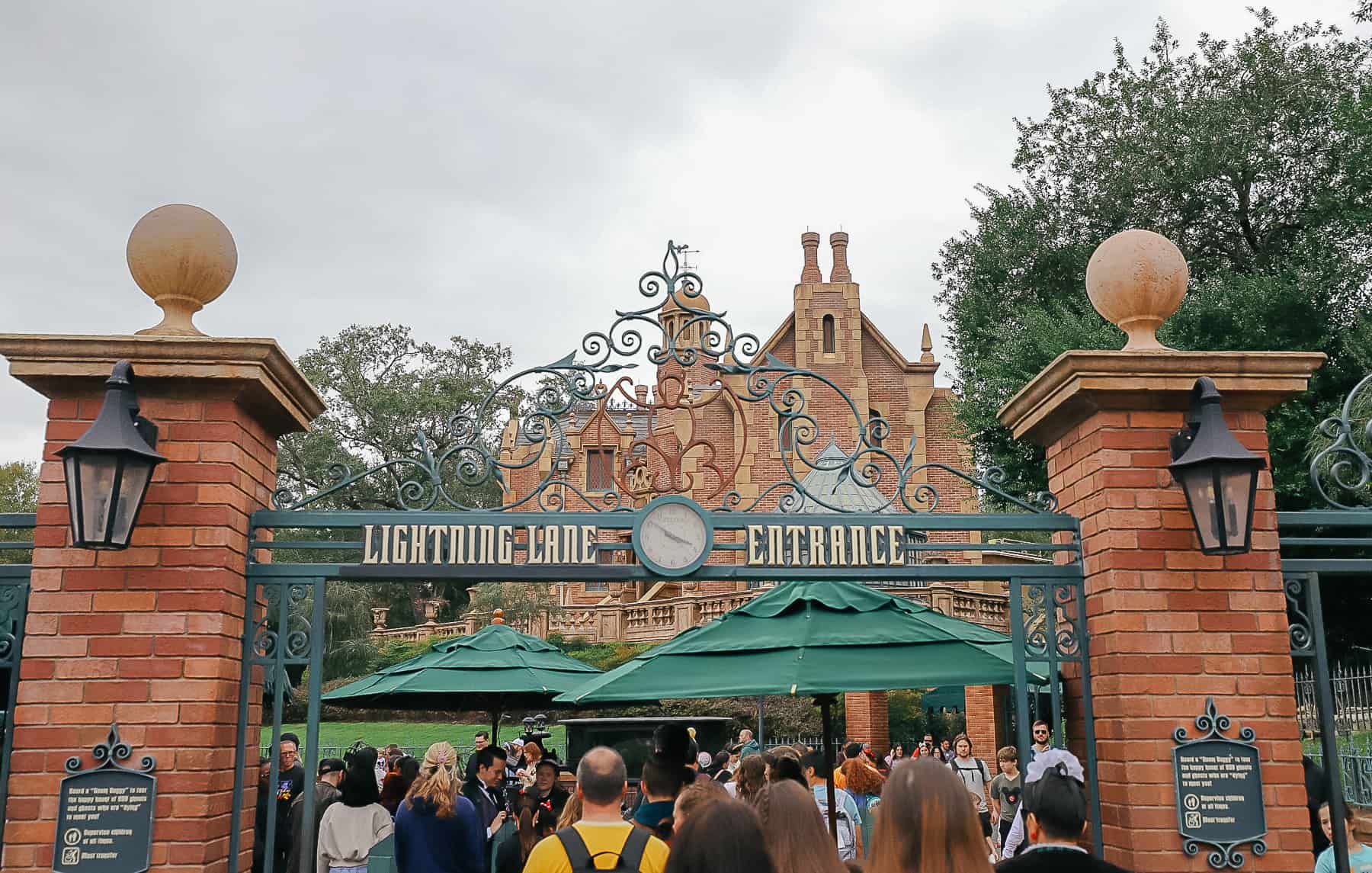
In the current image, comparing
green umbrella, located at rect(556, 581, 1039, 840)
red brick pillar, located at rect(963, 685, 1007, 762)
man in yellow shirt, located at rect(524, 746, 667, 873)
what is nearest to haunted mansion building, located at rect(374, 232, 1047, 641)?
red brick pillar, located at rect(963, 685, 1007, 762)

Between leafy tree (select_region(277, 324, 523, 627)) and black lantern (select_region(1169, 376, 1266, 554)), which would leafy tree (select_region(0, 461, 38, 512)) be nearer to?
leafy tree (select_region(277, 324, 523, 627))

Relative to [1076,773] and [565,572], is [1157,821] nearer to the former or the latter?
[1076,773]

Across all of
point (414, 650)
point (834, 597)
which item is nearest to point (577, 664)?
point (834, 597)

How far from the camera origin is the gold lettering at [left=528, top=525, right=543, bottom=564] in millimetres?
5773

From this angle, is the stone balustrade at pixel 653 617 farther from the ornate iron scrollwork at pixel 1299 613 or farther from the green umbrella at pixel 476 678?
the ornate iron scrollwork at pixel 1299 613

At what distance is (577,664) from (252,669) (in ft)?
20.0

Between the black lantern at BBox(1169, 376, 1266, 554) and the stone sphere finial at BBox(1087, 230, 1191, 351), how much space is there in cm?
66

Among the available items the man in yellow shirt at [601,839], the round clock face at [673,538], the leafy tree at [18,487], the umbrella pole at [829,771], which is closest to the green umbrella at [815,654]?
the round clock face at [673,538]

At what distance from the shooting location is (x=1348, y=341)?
14602 millimetres

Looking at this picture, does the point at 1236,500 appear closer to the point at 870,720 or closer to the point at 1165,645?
the point at 1165,645

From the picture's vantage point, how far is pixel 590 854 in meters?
3.89

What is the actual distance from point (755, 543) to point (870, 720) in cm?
2073

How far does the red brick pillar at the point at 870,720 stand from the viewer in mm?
25406

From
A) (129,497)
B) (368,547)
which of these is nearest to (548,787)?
(368,547)
